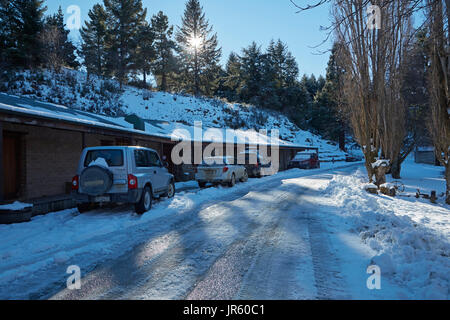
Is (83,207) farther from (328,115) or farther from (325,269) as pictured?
(328,115)

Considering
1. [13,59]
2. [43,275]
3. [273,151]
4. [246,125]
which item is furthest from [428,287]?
[246,125]

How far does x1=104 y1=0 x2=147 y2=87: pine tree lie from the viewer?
39750mm

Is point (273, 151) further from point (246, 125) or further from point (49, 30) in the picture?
point (49, 30)

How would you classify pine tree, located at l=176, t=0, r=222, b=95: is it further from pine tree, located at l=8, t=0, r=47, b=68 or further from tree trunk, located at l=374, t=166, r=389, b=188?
tree trunk, located at l=374, t=166, r=389, b=188

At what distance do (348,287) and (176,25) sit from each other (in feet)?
185

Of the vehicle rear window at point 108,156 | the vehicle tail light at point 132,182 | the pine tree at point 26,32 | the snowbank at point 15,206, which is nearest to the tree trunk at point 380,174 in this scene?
the vehicle tail light at point 132,182

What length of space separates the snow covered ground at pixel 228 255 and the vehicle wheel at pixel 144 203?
0.99ft

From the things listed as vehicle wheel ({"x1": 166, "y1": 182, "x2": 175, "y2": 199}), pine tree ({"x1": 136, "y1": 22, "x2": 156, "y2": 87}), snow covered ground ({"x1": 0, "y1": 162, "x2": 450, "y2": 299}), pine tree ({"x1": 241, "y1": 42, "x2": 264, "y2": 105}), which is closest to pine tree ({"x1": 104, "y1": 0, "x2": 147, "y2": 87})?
pine tree ({"x1": 136, "y1": 22, "x2": 156, "y2": 87})

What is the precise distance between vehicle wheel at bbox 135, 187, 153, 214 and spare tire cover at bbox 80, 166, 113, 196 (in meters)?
1.02

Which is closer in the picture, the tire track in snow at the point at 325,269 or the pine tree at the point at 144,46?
the tire track in snow at the point at 325,269

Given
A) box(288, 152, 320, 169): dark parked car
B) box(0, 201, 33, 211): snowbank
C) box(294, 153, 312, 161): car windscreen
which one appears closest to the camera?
box(0, 201, 33, 211): snowbank

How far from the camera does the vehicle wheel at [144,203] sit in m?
7.76

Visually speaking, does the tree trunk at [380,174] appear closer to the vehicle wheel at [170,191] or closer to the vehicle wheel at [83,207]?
the vehicle wheel at [170,191]
